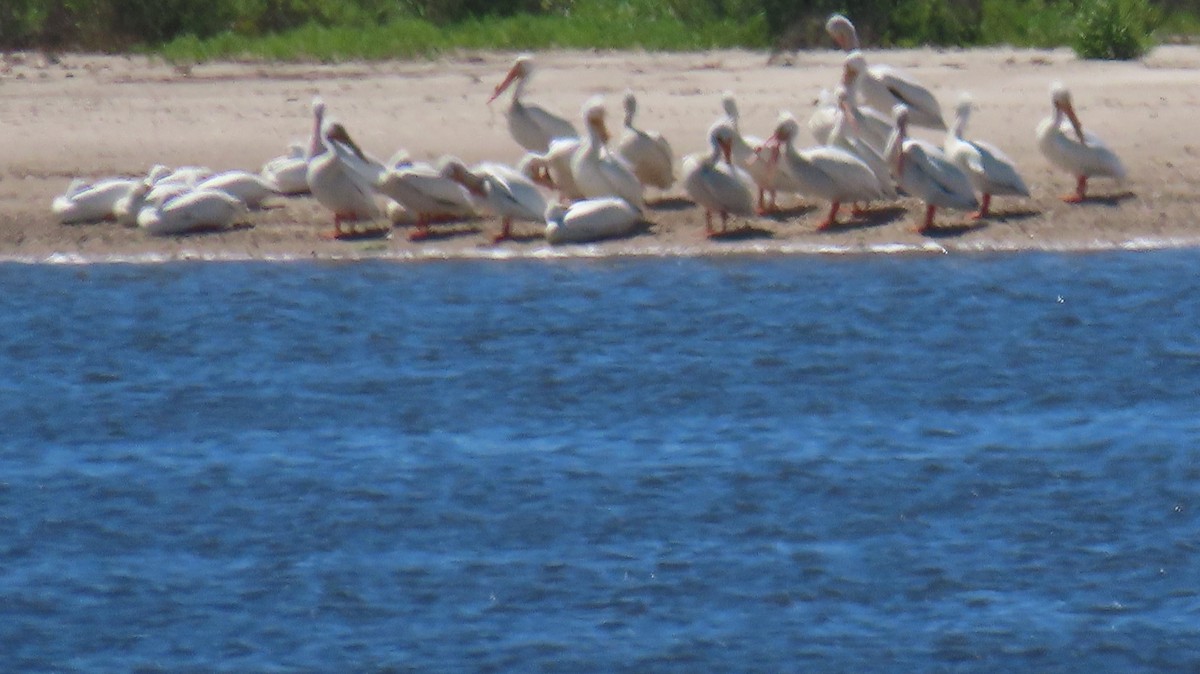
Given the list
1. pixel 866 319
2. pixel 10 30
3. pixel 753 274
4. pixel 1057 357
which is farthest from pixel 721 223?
pixel 10 30

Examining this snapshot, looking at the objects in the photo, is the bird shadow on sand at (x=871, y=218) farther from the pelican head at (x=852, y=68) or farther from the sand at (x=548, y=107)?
the pelican head at (x=852, y=68)

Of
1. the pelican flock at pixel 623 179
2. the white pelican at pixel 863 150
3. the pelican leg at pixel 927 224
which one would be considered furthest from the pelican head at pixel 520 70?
the pelican leg at pixel 927 224

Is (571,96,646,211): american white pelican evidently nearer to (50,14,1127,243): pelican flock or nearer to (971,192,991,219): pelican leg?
(50,14,1127,243): pelican flock

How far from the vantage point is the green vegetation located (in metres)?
19.5

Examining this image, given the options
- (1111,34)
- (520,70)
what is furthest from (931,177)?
(1111,34)

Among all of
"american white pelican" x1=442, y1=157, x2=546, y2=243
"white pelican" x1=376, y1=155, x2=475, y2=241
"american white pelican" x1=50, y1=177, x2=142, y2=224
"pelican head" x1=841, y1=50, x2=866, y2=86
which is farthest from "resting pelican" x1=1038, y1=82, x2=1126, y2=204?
"american white pelican" x1=50, y1=177, x2=142, y2=224

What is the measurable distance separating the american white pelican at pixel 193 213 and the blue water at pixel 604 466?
0.44m

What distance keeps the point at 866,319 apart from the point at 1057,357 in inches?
43.4

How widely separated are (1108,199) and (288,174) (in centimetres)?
501

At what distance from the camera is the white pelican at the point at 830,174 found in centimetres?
1303

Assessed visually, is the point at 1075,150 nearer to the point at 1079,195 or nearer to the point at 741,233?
the point at 1079,195

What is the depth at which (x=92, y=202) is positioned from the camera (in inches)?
557

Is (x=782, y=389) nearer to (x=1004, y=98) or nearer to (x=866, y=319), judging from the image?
(x=866, y=319)

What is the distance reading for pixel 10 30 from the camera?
72.3 feet
